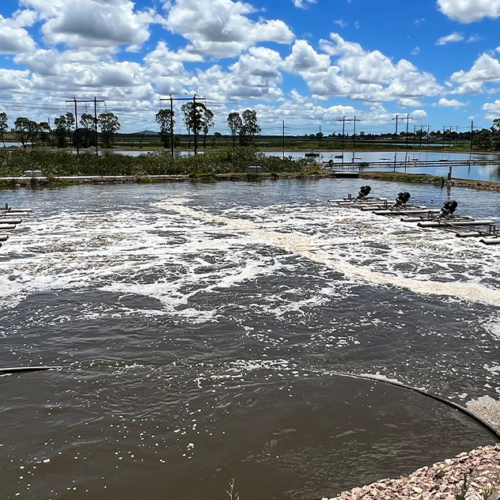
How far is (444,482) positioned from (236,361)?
356 cm

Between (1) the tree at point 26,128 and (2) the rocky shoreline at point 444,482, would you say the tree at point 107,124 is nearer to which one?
(1) the tree at point 26,128

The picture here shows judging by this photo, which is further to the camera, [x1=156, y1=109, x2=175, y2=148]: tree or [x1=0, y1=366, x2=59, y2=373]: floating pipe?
[x1=156, y1=109, x2=175, y2=148]: tree

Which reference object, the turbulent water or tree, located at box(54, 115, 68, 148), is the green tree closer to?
tree, located at box(54, 115, 68, 148)

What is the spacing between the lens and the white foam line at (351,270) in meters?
10.5

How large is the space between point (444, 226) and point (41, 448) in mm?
16165

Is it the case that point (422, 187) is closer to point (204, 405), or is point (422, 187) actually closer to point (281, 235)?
point (281, 235)

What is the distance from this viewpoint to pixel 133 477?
16.2 feet

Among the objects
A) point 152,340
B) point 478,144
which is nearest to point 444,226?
point 152,340

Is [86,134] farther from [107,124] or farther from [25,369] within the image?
[25,369]

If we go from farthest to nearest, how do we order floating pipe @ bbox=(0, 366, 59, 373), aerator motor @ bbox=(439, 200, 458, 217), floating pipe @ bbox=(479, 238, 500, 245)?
aerator motor @ bbox=(439, 200, 458, 217), floating pipe @ bbox=(479, 238, 500, 245), floating pipe @ bbox=(0, 366, 59, 373)

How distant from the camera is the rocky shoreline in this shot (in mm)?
4164

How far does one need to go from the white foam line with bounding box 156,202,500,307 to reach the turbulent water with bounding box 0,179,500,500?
7 cm

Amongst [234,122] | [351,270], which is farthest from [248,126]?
[351,270]

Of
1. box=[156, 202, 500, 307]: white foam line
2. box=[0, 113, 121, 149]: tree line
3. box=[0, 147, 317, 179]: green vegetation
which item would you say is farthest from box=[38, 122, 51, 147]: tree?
box=[156, 202, 500, 307]: white foam line
